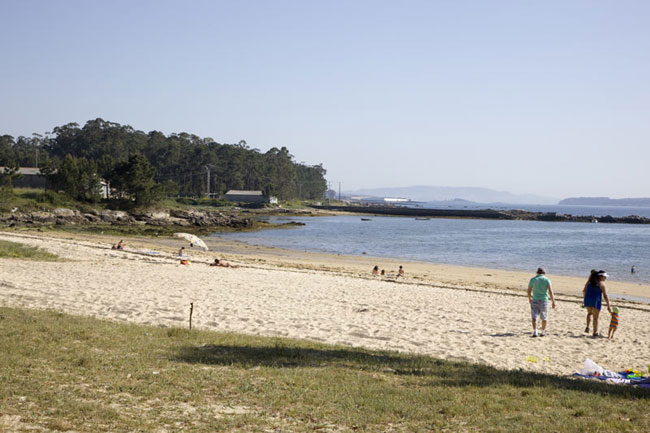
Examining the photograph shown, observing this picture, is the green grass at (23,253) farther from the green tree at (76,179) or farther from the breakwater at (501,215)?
the breakwater at (501,215)

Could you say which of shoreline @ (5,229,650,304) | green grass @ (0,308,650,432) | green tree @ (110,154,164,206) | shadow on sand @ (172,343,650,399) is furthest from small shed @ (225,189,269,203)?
shadow on sand @ (172,343,650,399)

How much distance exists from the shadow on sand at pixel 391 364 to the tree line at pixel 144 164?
6199 cm

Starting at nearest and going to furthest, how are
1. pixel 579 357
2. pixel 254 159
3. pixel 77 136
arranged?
pixel 579 357 → pixel 77 136 → pixel 254 159

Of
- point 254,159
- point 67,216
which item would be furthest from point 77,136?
point 67,216

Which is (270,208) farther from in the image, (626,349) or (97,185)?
(626,349)

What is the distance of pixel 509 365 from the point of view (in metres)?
10.0

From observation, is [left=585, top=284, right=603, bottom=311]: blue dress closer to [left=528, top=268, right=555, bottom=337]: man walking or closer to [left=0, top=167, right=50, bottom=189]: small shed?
[left=528, top=268, right=555, bottom=337]: man walking

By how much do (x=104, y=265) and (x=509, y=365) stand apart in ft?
53.9

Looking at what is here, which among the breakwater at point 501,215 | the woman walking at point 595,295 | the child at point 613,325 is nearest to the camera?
the child at point 613,325

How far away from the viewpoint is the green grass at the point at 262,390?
5633 millimetres

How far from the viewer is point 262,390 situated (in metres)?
6.77

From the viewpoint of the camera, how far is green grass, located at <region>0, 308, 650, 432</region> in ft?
18.5

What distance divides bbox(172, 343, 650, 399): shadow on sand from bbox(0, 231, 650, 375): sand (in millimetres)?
1472

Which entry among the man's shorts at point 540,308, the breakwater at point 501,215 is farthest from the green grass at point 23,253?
the breakwater at point 501,215
